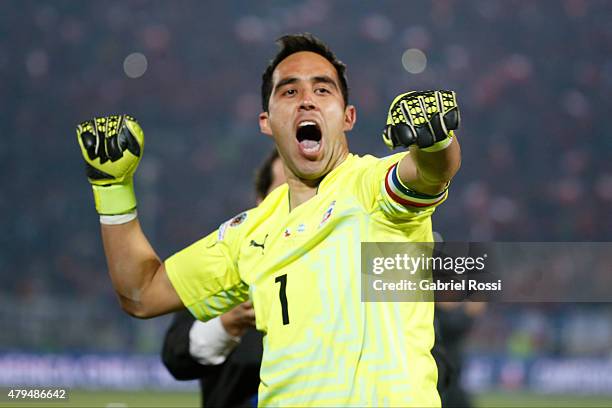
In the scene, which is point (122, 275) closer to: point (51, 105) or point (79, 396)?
point (79, 396)

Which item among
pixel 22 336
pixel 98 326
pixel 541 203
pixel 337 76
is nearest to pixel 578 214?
pixel 541 203

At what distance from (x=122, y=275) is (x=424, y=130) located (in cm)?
154

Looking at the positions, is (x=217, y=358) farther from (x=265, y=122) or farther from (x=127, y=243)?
(x=265, y=122)

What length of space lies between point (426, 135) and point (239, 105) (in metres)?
15.7

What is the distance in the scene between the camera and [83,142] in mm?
3371

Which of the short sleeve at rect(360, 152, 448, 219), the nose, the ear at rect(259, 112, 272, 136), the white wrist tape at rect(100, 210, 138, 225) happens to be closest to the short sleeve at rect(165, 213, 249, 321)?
the white wrist tape at rect(100, 210, 138, 225)

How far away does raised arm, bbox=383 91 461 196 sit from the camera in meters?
2.42

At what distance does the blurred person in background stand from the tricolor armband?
4.93 feet

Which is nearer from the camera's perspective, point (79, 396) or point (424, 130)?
point (424, 130)

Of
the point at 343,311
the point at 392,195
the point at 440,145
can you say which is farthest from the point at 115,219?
the point at 440,145

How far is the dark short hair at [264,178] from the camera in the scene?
4.70m

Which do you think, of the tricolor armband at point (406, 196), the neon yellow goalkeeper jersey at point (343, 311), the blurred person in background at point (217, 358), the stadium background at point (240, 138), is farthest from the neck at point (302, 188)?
the stadium background at point (240, 138)

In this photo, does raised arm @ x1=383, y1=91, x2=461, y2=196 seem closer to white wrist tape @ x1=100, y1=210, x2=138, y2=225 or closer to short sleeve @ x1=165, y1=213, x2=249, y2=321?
short sleeve @ x1=165, y1=213, x2=249, y2=321

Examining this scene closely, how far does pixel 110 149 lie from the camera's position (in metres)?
3.33
